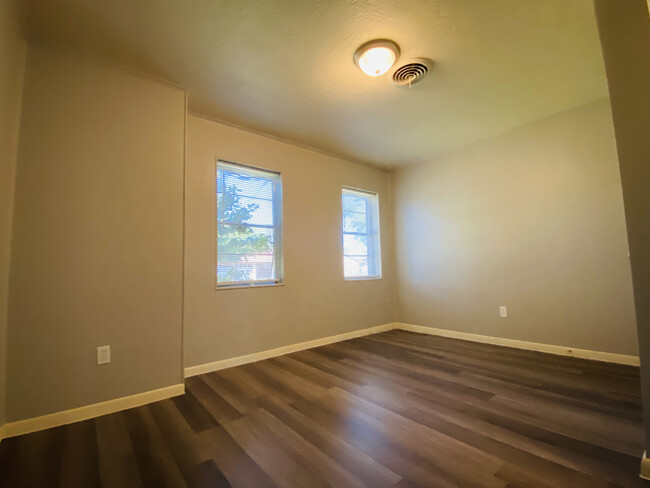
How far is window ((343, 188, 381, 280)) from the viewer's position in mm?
4199

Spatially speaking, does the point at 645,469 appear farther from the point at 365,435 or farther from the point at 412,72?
the point at 412,72

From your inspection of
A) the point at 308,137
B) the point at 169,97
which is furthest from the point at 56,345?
the point at 308,137

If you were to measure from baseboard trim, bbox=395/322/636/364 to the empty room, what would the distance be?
0.03 meters

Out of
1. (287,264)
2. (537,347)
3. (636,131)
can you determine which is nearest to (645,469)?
(636,131)

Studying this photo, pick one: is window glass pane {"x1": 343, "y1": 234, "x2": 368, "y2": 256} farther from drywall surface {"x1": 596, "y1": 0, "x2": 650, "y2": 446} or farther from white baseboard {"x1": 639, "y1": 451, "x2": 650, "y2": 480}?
white baseboard {"x1": 639, "y1": 451, "x2": 650, "y2": 480}

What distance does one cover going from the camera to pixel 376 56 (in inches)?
81.8

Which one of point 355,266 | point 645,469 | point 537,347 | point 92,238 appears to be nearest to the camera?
point 645,469

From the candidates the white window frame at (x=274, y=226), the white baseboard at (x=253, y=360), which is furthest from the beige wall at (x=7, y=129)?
the white window frame at (x=274, y=226)

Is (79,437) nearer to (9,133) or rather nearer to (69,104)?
(9,133)

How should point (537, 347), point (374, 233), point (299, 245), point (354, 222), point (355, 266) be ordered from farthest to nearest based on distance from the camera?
1. point (374, 233)
2. point (354, 222)
3. point (355, 266)
4. point (299, 245)
5. point (537, 347)

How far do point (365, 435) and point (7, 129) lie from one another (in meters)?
2.63

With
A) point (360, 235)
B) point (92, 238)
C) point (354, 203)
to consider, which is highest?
point (354, 203)

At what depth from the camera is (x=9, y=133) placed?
1.71 metres

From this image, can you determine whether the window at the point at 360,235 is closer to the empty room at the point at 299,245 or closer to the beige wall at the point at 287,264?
the beige wall at the point at 287,264
